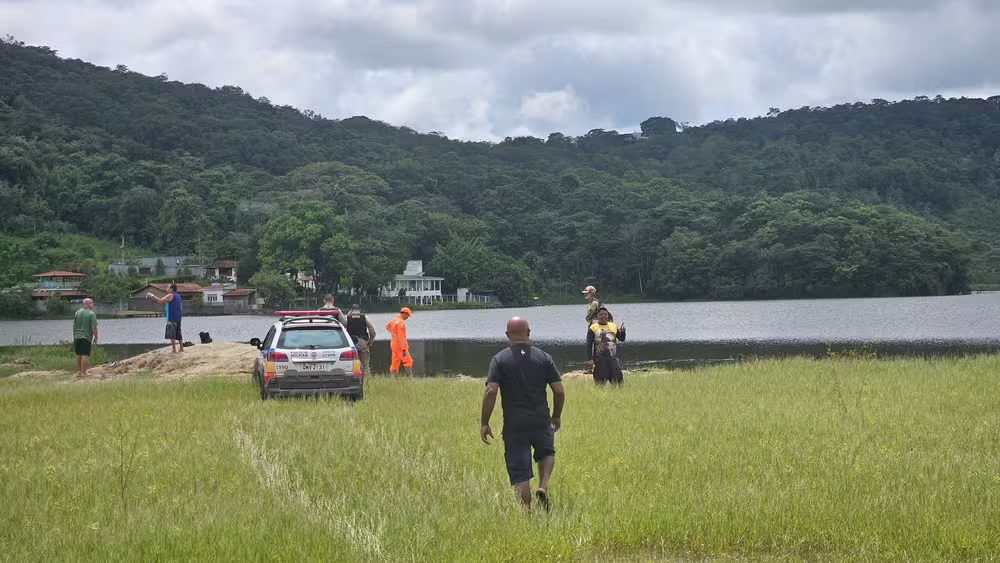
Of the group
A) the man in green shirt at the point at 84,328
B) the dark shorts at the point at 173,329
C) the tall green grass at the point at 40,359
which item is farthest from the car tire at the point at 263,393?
the tall green grass at the point at 40,359

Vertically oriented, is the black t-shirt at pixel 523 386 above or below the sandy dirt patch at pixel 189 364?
above

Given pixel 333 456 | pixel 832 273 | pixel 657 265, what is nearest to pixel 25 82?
pixel 657 265

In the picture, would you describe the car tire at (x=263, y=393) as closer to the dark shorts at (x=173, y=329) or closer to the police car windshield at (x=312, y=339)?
the police car windshield at (x=312, y=339)

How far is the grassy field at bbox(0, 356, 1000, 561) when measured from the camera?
297 inches

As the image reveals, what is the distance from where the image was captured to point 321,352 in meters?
17.8

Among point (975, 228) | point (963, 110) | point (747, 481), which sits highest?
point (963, 110)

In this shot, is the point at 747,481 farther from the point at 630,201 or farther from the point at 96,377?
the point at 630,201

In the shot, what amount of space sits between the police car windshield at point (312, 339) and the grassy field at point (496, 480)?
1225 mm

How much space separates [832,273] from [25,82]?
125 meters

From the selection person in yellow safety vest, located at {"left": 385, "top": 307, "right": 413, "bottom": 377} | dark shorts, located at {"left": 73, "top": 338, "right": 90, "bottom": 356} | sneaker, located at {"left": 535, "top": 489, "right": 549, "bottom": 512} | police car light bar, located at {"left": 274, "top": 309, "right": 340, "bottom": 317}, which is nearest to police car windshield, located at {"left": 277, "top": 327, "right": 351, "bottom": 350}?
police car light bar, located at {"left": 274, "top": 309, "right": 340, "bottom": 317}

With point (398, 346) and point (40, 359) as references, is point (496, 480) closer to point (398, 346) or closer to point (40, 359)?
point (398, 346)

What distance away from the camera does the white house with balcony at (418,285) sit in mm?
113900

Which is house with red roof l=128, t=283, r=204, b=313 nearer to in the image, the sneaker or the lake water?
the lake water

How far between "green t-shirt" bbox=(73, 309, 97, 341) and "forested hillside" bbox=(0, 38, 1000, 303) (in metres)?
66.9
